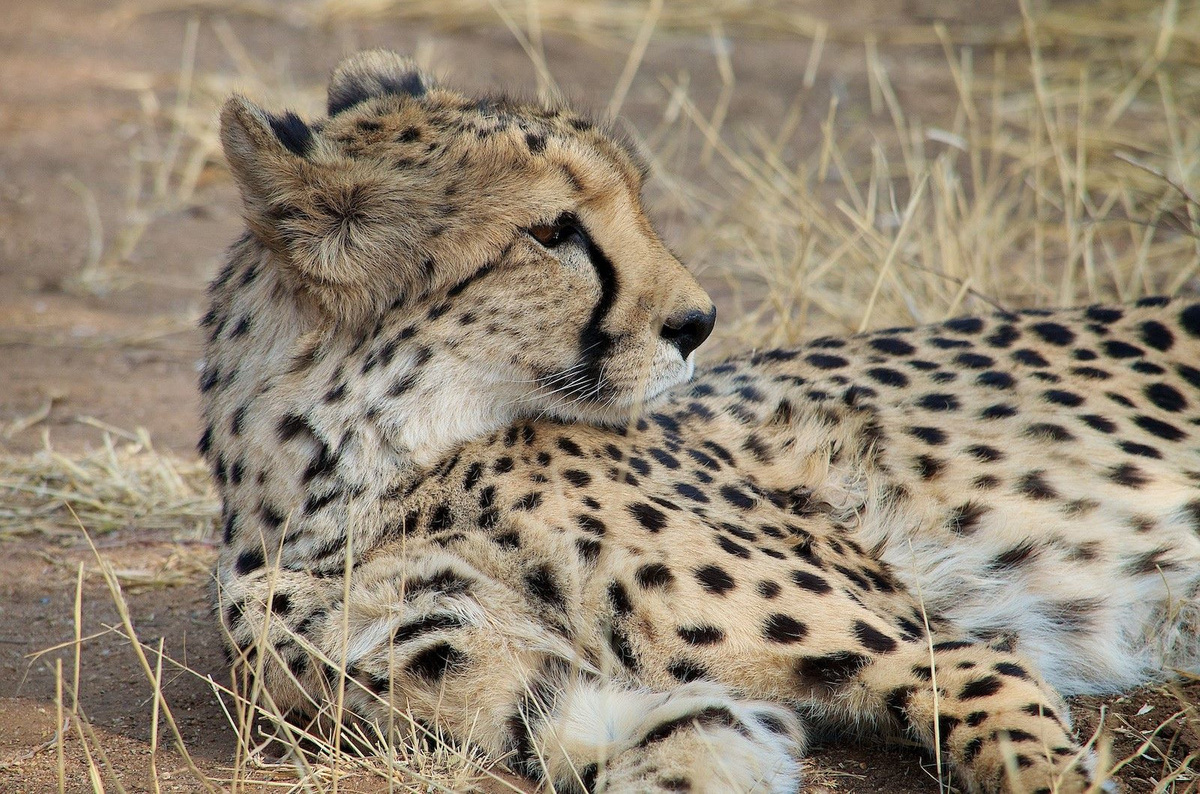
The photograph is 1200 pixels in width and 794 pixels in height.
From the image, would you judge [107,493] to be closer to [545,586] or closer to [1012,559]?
[545,586]

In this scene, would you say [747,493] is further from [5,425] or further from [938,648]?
[5,425]

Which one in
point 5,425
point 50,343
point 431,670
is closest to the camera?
point 431,670

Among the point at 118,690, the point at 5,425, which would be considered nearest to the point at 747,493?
the point at 118,690

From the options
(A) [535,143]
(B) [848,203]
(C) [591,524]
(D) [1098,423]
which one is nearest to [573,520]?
(C) [591,524]

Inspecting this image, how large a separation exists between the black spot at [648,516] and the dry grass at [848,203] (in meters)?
0.46

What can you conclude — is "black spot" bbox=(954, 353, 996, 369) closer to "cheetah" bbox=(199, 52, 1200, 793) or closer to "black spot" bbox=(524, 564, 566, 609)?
"cheetah" bbox=(199, 52, 1200, 793)

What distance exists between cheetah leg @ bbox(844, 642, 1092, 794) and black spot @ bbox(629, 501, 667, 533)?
39cm

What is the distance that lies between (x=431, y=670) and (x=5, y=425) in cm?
224

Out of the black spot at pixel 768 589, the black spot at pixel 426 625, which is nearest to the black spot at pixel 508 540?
the black spot at pixel 426 625

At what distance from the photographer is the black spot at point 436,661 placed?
2.05m

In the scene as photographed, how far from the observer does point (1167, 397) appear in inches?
105

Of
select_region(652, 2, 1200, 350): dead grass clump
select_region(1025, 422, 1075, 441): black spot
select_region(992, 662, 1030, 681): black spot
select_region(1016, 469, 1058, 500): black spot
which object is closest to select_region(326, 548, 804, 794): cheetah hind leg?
select_region(992, 662, 1030, 681): black spot

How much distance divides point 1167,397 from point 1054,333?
0.84 ft

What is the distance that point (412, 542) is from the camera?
212 centimetres
